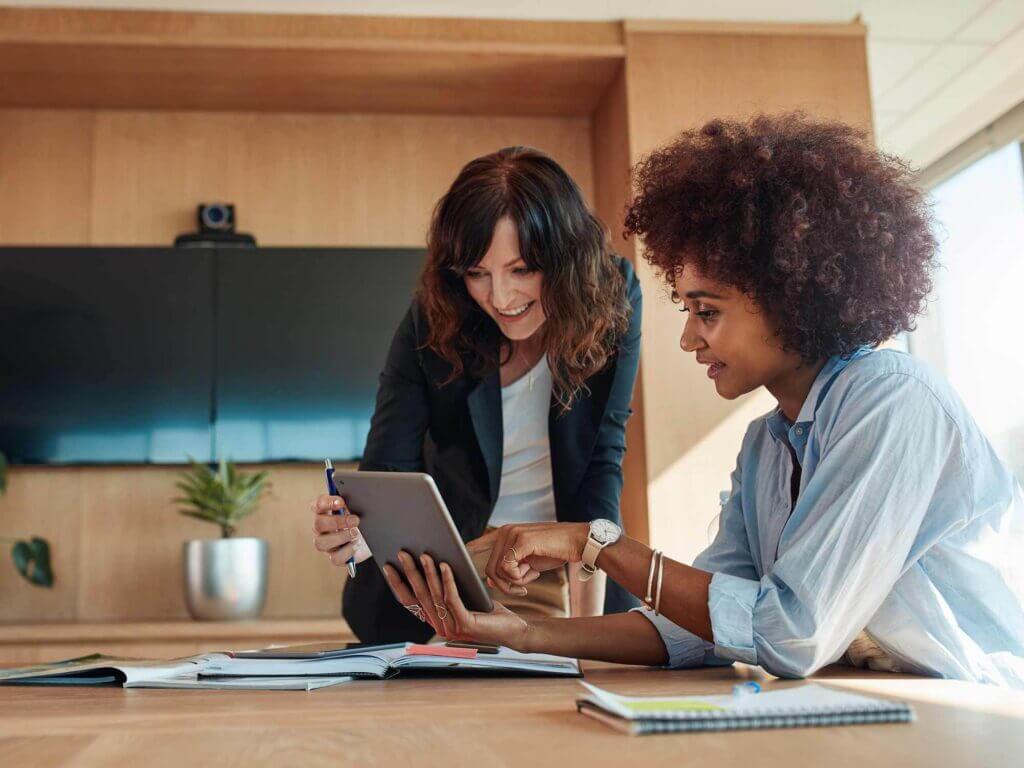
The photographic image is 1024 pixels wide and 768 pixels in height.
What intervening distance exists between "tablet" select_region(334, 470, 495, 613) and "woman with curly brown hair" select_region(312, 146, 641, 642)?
466 millimetres

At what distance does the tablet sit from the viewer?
1.24 metres

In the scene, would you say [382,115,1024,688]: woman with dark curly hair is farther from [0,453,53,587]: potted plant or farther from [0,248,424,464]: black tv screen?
[0,453,53,587]: potted plant

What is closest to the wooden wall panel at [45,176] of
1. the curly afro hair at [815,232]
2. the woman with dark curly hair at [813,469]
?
the woman with dark curly hair at [813,469]

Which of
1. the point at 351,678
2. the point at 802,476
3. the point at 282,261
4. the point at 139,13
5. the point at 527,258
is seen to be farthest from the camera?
the point at 282,261

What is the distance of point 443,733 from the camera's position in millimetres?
779

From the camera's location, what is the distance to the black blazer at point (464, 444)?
1902 millimetres

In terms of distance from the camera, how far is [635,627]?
135cm

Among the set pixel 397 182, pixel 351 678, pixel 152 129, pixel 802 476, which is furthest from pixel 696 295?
pixel 152 129

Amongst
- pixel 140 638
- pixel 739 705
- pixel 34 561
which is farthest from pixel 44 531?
pixel 739 705

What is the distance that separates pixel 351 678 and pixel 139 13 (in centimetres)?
321

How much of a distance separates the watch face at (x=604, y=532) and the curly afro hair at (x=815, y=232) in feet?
1.04

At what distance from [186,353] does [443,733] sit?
3382 millimetres

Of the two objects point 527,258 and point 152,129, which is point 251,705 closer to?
point 527,258

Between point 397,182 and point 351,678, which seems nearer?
point 351,678
